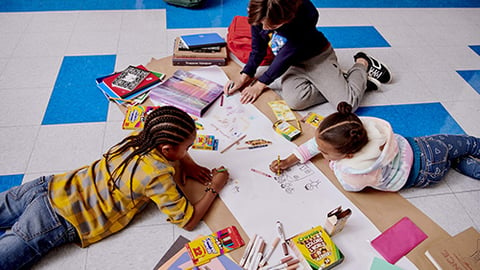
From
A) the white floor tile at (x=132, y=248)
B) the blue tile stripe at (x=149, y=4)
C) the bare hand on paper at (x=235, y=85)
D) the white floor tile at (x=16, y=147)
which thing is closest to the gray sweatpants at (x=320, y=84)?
the bare hand on paper at (x=235, y=85)

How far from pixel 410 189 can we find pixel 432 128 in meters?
0.50

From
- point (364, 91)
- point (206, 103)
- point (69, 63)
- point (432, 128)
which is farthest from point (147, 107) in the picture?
point (432, 128)

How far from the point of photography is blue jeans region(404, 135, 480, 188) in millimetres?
1458

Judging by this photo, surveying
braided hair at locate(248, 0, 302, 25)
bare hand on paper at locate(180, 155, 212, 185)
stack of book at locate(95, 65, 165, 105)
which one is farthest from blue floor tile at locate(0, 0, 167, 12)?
bare hand on paper at locate(180, 155, 212, 185)

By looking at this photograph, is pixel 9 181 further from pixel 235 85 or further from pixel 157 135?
pixel 235 85

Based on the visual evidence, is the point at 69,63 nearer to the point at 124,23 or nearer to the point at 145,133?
the point at 124,23

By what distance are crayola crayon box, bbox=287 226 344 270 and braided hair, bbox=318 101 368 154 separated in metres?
0.32

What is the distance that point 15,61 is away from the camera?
2094 millimetres

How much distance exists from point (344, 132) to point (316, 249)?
419 mm

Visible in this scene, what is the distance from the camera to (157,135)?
116 centimetres

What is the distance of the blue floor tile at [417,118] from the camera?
1855 millimetres

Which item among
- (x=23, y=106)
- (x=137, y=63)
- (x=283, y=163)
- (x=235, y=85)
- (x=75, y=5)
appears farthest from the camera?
(x=75, y=5)

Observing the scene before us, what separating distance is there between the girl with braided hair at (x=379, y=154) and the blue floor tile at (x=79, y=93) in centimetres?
97

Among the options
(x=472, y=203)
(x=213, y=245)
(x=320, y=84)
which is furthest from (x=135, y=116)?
(x=472, y=203)
